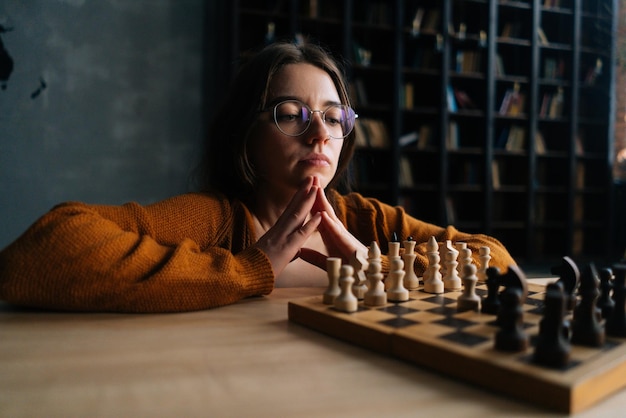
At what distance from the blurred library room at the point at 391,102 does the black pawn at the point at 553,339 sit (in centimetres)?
389

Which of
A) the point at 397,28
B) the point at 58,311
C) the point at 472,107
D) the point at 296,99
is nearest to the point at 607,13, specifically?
the point at 472,107

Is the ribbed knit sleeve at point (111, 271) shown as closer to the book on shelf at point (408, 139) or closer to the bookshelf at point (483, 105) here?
the bookshelf at point (483, 105)

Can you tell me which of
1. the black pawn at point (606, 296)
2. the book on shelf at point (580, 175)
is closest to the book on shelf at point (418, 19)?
the book on shelf at point (580, 175)

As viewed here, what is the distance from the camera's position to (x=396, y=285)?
97 cm

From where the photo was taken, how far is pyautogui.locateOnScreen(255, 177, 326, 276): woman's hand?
1.25 metres

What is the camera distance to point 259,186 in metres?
1.71

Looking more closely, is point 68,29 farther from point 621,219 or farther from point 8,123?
point 621,219

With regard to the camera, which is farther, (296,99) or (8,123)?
(8,123)

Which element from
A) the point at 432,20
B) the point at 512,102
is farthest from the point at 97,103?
the point at 512,102

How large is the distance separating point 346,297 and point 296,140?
28.5 inches

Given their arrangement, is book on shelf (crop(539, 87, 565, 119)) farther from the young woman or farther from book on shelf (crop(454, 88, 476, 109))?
the young woman

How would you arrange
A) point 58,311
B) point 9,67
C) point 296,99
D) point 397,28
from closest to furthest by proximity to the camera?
point 58,311 → point 296,99 → point 9,67 → point 397,28

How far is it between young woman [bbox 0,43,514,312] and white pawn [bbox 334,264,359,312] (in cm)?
26

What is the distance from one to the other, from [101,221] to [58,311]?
221 millimetres
